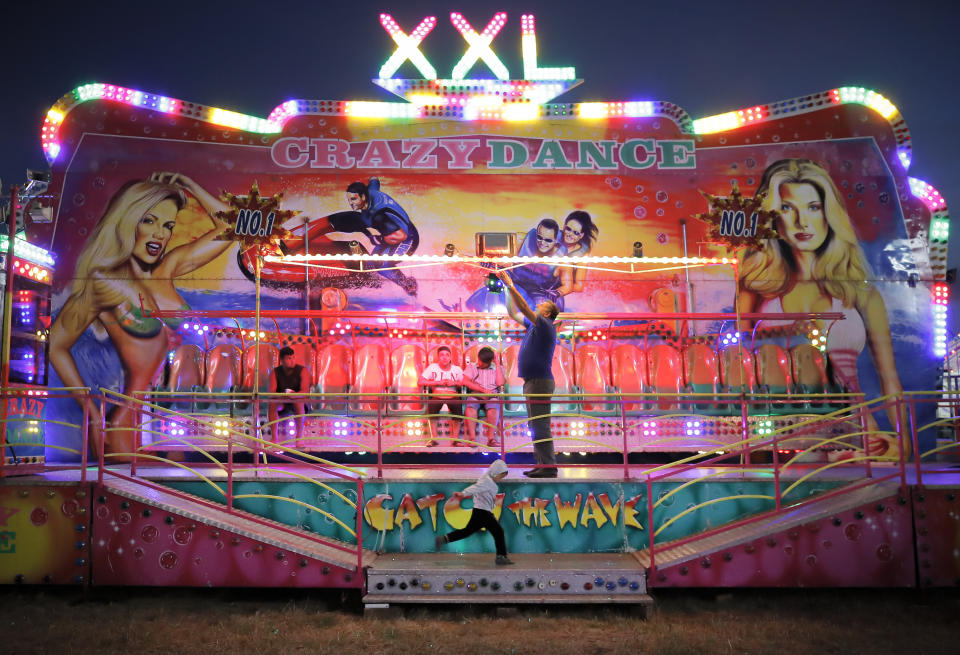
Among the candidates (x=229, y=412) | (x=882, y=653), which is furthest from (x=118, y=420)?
(x=882, y=653)

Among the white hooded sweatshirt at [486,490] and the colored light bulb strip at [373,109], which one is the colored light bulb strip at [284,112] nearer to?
the colored light bulb strip at [373,109]

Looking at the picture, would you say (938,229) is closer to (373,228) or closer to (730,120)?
(730,120)

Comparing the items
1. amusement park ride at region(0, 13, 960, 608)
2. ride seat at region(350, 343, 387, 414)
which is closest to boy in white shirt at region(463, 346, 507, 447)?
amusement park ride at region(0, 13, 960, 608)

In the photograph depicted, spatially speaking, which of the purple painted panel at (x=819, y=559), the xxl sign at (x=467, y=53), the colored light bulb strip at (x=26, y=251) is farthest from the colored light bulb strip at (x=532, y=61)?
the purple painted panel at (x=819, y=559)

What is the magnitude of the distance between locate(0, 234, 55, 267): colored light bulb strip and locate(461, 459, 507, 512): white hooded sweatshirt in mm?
6771

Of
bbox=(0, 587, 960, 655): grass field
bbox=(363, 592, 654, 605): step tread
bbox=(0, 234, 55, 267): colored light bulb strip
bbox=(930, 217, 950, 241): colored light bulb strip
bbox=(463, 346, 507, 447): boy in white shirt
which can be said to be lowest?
bbox=(0, 587, 960, 655): grass field

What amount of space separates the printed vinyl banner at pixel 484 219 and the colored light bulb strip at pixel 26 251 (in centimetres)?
232

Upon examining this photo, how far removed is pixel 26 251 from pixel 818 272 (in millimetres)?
13065

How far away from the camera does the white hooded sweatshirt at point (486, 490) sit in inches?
307

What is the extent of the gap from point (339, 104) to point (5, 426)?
26.6ft

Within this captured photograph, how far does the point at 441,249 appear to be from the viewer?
556 inches

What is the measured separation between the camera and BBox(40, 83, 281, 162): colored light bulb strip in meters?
13.4

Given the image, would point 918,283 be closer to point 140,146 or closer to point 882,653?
point 882,653

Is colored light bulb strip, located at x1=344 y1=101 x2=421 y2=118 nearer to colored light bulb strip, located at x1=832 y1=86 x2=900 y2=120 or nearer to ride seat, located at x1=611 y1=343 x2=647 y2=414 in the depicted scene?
ride seat, located at x1=611 y1=343 x2=647 y2=414
